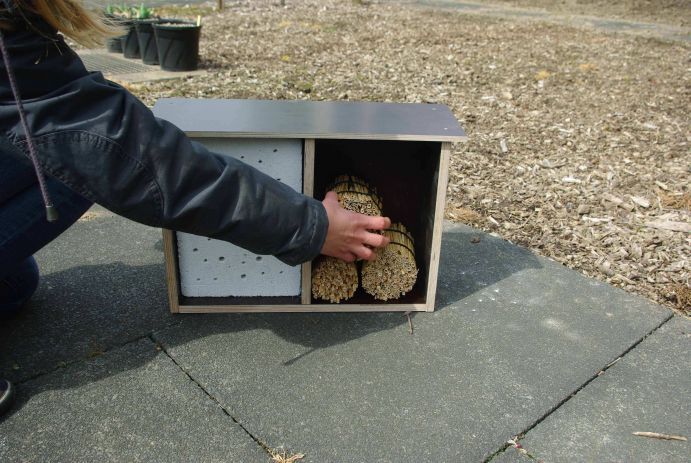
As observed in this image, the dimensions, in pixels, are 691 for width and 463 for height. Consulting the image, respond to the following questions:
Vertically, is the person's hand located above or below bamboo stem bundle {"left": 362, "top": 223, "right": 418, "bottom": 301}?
above

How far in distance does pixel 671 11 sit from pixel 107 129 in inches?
515

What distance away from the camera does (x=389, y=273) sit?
2439 millimetres

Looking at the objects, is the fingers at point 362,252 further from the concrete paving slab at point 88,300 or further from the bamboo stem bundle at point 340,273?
the concrete paving slab at point 88,300

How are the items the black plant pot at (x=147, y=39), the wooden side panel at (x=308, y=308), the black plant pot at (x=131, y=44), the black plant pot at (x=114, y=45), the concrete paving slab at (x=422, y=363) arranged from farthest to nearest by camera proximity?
1. the black plant pot at (x=114, y=45)
2. the black plant pot at (x=131, y=44)
3. the black plant pot at (x=147, y=39)
4. the wooden side panel at (x=308, y=308)
5. the concrete paving slab at (x=422, y=363)

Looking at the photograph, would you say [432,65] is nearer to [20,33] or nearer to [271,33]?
[271,33]

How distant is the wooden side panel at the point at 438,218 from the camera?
2.23 metres

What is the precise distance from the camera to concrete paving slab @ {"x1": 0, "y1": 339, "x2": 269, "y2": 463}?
68.4 inches

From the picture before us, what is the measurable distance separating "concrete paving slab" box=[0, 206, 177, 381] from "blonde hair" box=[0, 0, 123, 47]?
106 centimetres

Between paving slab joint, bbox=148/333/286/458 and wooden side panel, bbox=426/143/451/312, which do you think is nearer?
paving slab joint, bbox=148/333/286/458

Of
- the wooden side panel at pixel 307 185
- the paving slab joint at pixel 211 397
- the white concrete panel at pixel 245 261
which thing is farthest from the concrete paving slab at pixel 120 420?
the wooden side panel at pixel 307 185

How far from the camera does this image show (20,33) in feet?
4.76

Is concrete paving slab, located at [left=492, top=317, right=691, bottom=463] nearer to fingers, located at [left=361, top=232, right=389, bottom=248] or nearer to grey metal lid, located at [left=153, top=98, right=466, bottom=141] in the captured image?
fingers, located at [left=361, top=232, right=389, bottom=248]

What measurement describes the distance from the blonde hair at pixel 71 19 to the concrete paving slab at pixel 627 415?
64.8 inches

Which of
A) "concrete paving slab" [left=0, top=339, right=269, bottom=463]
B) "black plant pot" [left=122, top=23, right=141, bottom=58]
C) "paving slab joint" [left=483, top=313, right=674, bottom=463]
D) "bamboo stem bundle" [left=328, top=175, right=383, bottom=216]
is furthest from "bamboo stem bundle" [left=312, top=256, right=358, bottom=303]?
"black plant pot" [left=122, top=23, right=141, bottom=58]
